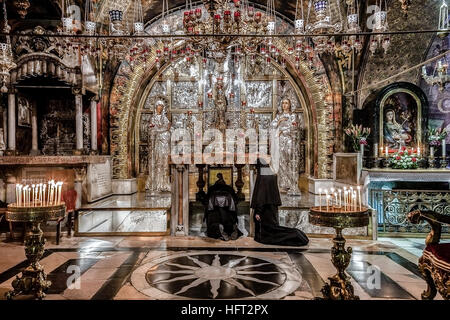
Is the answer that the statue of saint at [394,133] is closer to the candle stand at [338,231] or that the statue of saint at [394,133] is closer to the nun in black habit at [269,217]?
the nun in black habit at [269,217]

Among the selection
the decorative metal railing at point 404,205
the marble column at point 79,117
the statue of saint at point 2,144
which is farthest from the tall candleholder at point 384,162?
the statue of saint at point 2,144

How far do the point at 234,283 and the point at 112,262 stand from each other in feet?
6.72

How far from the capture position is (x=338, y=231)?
3410 mm

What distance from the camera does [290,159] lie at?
1050cm

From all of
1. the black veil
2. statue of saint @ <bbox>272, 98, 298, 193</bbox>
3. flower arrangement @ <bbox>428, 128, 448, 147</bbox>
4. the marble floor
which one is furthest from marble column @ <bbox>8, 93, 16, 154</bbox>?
flower arrangement @ <bbox>428, 128, 448, 147</bbox>

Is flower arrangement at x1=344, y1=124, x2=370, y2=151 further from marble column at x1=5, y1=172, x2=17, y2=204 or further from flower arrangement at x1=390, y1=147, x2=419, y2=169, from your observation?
marble column at x1=5, y1=172, x2=17, y2=204

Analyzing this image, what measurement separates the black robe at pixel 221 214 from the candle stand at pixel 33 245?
293 cm

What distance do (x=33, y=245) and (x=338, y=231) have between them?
11.2ft

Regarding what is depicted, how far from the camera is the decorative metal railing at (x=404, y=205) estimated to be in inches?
266

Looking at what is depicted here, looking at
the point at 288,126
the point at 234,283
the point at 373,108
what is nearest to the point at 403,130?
the point at 373,108

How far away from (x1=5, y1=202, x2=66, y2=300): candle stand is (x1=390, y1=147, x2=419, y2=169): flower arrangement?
874 centimetres

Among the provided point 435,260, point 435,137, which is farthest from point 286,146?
point 435,260

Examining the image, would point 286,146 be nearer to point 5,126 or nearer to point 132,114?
point 132,114

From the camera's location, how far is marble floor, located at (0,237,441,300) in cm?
360
